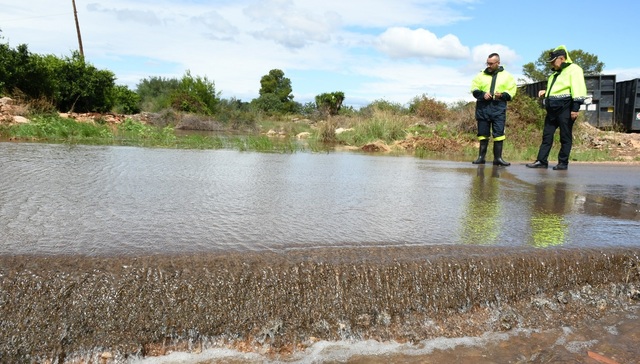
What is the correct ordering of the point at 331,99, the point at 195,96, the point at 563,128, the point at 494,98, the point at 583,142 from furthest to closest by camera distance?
the point at 331,99, the point at 195,96, the point at 583,142, the point at 494,98, the point at 563,128

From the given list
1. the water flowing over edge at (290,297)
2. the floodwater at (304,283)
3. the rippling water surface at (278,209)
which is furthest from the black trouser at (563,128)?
the water flowing over edge at (290,297)

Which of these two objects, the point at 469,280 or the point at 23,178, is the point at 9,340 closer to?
the point at 469,280

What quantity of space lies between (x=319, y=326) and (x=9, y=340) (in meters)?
1.21

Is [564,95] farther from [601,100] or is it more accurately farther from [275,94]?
[275,94]

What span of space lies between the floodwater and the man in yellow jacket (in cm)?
449

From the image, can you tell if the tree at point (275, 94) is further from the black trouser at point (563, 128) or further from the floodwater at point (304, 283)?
the floodwater at point (304, 283)

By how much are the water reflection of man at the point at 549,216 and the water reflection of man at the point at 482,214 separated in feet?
0.78

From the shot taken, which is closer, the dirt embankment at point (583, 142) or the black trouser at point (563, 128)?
the black trouser at point (563, 128)

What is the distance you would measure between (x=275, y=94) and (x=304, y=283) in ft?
197

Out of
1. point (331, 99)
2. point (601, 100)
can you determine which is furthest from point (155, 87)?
point (601, 100)

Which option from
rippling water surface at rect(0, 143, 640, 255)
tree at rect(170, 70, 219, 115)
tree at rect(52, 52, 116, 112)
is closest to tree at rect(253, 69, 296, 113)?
tree at rect(170, 70, 219, 115)

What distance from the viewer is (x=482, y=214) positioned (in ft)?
11.7

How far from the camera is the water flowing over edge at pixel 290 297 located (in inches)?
75.7

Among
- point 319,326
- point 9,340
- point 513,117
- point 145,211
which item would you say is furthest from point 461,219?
point 513,117
